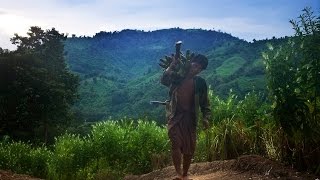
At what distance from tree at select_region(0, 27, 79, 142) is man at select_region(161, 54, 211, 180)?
2274cm

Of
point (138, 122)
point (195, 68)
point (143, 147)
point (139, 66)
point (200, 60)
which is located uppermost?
point (200, 60)

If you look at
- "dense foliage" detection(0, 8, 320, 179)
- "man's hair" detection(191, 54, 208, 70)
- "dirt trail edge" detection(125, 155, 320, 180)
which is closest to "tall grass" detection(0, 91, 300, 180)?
"dense foliage" detection(0, 8, 320, 179)

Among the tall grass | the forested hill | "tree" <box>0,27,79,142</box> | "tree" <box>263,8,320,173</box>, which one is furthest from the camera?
the forested hill

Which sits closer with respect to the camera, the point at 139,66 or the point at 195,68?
the point at 195,68

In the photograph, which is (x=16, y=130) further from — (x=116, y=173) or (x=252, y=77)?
(x=252, y=77)

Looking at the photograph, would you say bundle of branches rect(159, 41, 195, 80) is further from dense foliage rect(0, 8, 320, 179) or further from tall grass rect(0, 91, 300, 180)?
tall grass rect(0, 91, 300, 180)

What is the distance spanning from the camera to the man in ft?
Result: 22.9

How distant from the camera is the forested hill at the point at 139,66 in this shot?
2488 inches

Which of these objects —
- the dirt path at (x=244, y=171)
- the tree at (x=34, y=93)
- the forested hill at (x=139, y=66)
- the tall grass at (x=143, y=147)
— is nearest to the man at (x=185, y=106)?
the dirt path at (x=244, y=171)

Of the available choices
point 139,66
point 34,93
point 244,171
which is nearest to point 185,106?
point 244,171

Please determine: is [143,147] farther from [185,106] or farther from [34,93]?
[34,93]

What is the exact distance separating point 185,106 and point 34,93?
2482 cm

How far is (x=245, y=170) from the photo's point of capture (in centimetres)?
752

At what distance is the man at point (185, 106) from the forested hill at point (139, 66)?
33.3 metres
